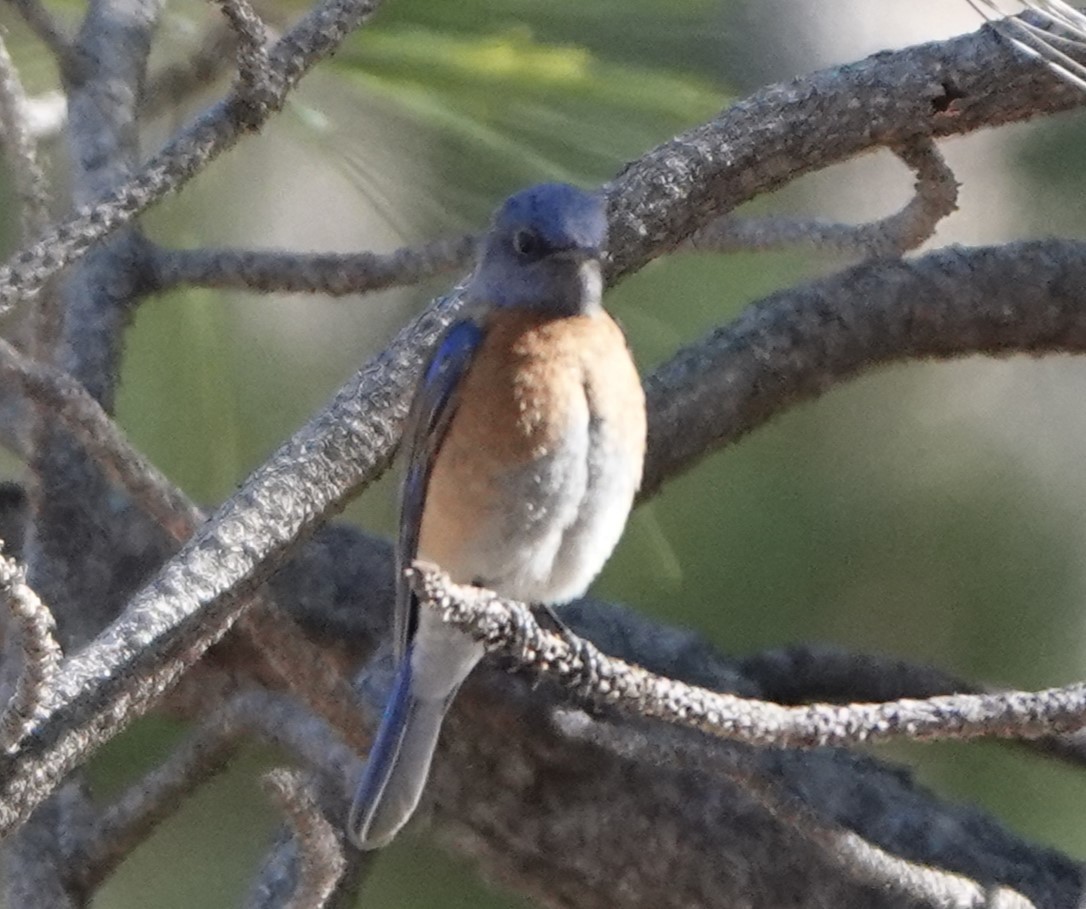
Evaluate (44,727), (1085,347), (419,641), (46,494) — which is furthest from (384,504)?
(44,727)

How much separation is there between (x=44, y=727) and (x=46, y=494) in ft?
1.83

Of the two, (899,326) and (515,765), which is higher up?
(899,326)

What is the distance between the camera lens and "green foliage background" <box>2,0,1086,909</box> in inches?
58.0

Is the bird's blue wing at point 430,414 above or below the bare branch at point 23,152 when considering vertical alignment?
below

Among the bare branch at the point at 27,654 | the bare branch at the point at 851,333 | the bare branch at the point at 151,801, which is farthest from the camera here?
the bare branch at the point at 851,333

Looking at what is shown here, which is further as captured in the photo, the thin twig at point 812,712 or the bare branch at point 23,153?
the bare branch at point 23,153

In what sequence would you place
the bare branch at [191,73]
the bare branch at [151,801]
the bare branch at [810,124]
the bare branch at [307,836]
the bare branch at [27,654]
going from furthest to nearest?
1. the bare branch at [191,73]
2. the bare branch at [151,801]
3. the bare branch at [810,124]
4. the bare branch at [307,836]
5. the bare branch at [27,654]

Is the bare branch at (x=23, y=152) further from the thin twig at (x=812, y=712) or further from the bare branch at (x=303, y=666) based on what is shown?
the thin twig at (x=812, y=712)

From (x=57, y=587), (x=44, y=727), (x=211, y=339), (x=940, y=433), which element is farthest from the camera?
(x=211, y=339)

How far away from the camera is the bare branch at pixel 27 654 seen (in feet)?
2.42

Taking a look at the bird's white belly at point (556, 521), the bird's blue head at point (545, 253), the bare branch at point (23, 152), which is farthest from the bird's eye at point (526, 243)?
the bare branch at point (23, 152)

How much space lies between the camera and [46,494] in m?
1.38

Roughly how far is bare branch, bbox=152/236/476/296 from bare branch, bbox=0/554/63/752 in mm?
553

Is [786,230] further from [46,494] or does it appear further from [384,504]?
[46,494]
